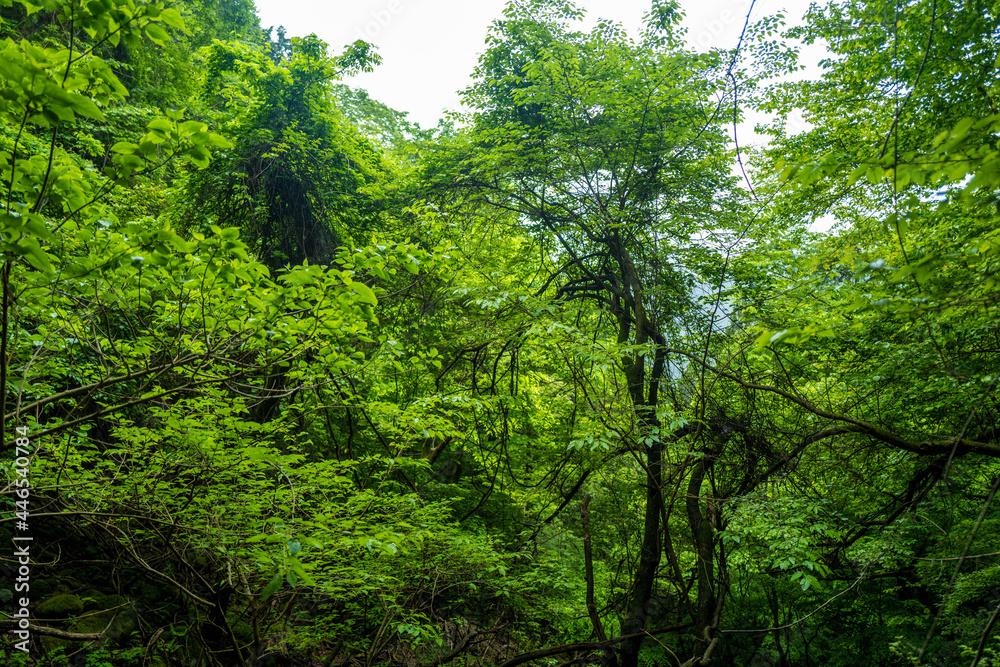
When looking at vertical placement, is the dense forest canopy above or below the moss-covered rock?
above

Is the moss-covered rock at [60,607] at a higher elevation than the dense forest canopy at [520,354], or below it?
below

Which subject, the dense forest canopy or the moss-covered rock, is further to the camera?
the moss-covered rock

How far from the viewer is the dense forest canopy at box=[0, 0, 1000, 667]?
2605 mm

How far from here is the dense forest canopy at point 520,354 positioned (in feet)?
8.55

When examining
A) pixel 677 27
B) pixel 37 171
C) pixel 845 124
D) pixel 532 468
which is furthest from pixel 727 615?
pixel 37 171

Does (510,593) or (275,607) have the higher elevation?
(510,593)

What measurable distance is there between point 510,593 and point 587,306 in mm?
4003

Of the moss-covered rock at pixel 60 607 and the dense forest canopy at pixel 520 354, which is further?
the moss-covered rock at pixel 60 607

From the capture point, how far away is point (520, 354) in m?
6.77

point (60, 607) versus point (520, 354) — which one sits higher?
point (520, 354)

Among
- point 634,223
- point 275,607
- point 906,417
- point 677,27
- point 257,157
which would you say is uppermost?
point 677,27

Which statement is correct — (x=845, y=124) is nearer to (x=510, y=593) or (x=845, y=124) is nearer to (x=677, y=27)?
(x=677, y=27)

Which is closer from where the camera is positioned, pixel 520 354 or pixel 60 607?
pixel 60 607

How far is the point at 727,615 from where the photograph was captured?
8734 millimetres
